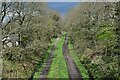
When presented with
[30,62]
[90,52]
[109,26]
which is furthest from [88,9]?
[109,26]

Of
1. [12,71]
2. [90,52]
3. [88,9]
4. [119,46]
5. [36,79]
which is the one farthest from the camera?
[88,9]

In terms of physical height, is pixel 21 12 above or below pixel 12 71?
above

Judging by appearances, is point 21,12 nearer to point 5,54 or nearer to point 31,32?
point 31,32

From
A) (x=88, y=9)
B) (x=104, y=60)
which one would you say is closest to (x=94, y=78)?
(x=104, y=60)

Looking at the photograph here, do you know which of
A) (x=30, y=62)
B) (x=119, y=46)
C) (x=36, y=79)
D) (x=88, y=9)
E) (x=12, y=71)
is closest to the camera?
(x=119, y=46)

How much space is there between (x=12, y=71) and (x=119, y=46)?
10569 mm

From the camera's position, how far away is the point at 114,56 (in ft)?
84.7

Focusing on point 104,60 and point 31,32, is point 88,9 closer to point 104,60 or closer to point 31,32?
point 31,32

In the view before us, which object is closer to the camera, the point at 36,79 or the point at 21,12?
the point at 36,79

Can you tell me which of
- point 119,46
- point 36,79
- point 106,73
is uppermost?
point 119,46

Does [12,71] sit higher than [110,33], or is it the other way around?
[110,33]

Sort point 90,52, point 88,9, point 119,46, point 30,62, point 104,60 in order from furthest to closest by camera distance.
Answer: point 88,9 → point 90,52 → point 30,62 → point 104,60 → point 119,46

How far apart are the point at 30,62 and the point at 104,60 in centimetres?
1385

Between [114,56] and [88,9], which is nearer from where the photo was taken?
Answer: [114,56]
